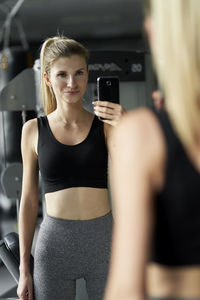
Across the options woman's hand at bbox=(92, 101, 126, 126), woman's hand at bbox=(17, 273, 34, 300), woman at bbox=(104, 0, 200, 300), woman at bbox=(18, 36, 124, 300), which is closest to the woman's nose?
woman at bbox=(18, 36, 124, 300)

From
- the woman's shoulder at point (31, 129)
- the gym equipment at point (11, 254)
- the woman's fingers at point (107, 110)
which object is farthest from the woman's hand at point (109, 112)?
the gym equipment at point (11, 254)

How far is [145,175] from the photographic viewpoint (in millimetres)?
728

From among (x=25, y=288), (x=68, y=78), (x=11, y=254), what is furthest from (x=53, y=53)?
(x=11, y=254)

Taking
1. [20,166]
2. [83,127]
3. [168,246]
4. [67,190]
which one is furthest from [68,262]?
[20,166]

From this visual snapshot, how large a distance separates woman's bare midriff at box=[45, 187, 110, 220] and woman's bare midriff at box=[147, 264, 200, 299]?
1.04 m

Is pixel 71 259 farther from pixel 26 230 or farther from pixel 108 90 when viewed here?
pixel 108 90

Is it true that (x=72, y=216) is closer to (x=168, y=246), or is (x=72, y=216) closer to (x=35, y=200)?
(x=35, y=200)

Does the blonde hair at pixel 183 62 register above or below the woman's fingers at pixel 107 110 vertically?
above

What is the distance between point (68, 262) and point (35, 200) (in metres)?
0.23

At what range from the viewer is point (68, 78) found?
1918 mm

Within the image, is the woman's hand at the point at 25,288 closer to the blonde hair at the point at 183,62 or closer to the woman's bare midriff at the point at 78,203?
the woman's bare midriff at the point at 78,203

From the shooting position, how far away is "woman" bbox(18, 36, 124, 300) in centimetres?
180

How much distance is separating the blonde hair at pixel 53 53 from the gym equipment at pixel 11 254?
77cm

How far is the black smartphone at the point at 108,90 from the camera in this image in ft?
7.12
